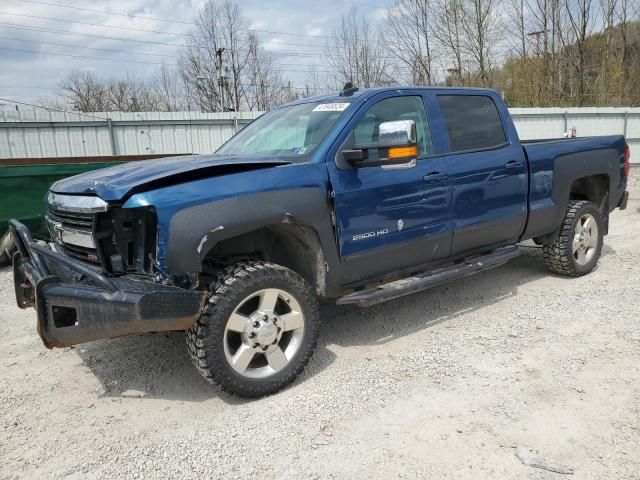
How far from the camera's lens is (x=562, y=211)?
5211 mm

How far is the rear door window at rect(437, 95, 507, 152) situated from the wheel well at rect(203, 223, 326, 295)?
157cm

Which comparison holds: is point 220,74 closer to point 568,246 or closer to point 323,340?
point 568,246

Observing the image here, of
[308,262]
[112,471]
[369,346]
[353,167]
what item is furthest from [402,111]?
[112,471]

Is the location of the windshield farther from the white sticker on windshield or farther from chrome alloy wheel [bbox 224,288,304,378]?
chrome alloy wheel [bbox 224,288,304,378]

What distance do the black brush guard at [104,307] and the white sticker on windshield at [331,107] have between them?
5.78 ft

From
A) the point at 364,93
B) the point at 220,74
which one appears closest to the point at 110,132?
the point at 364,93

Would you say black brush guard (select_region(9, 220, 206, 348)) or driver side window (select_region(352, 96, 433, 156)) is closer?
black brush guard (select_region(9, 220, 206, 348))

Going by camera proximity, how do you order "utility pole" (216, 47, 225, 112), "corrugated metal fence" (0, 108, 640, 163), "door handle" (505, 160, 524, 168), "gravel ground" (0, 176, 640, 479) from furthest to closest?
1. "utility pole" (216, 47, 225, 112)
2. "corrugated metal fence" (0, 108, 640, 163)
3. "door handle" (505, 160, 524, 168)
4. "gravel ground" (0, 176, 640, 479)

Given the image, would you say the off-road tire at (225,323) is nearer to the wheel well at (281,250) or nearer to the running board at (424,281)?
the wheel well at (281,250)

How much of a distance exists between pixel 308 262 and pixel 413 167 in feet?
3.56

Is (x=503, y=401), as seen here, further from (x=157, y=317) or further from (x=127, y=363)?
(x=127, y=363)

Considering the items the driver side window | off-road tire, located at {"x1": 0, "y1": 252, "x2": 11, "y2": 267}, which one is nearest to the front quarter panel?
the driver side window

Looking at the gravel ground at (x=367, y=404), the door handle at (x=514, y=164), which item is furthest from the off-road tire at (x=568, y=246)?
the door handle at (x=514, y=164)

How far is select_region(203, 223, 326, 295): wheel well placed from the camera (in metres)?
3.42
